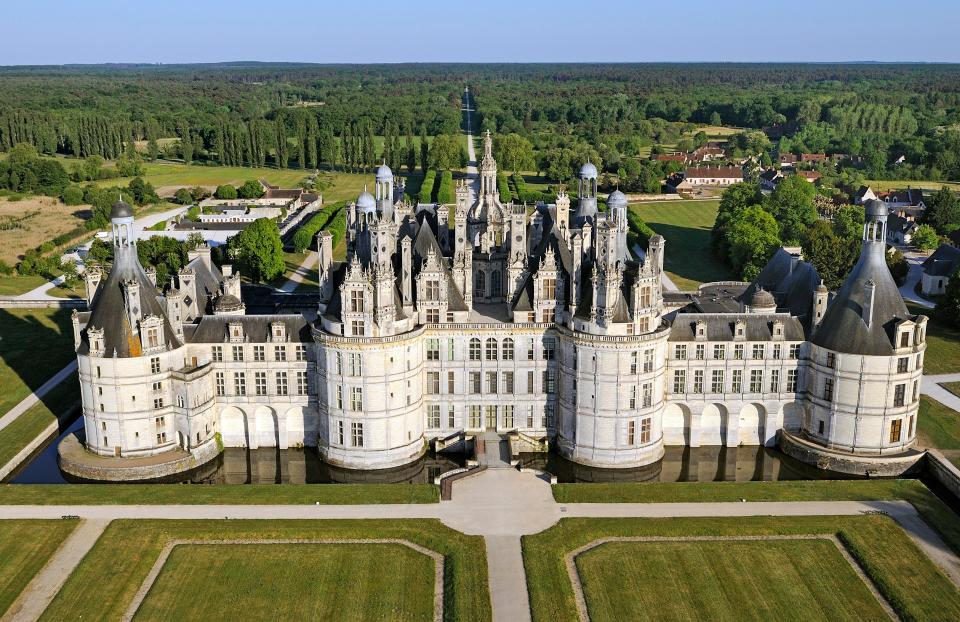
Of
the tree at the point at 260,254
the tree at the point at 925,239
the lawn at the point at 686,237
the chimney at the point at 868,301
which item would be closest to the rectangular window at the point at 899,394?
the chimney at the point at 868,301

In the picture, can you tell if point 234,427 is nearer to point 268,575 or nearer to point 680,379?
point 268,575

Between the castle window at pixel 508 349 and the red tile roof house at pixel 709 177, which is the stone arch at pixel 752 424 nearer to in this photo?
the castle window at pixel 508 349

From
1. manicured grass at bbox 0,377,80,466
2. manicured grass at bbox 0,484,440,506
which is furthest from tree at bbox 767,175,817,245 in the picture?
manicured grass at bbox 0,377,80,466

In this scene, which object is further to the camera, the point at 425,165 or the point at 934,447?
the point at 425,165

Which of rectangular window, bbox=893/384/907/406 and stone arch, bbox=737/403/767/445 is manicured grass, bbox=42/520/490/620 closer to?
stone arch, bbox=737/403/767/445

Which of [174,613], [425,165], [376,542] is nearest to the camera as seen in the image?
[174,613]

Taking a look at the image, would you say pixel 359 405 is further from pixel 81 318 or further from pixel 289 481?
pixel 81 318

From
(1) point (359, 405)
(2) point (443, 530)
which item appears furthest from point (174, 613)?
(1) point (359, 405)
